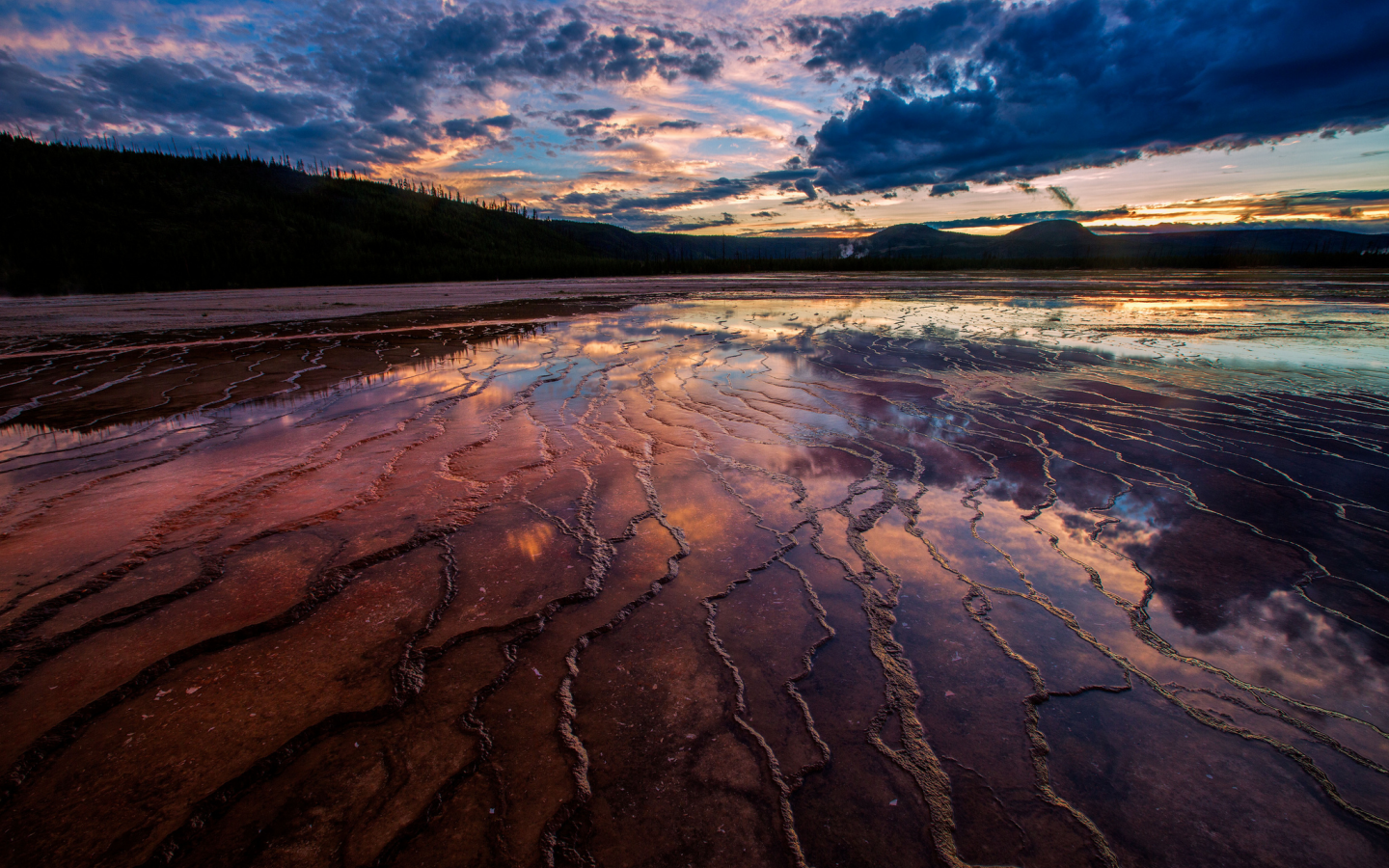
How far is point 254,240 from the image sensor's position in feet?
186

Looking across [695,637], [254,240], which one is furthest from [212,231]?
[695,637]

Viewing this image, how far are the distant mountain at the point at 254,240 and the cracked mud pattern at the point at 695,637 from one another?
3789 cm

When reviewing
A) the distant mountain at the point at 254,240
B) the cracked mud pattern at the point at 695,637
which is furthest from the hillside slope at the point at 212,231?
the cracked mud pattern at the point at 695,637

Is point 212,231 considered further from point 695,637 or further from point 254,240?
point 695,637

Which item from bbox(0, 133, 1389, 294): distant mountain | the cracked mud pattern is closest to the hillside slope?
bbox(0, 133, 1389, 294): distant mountain

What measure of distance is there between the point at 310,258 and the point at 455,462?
66.8 metres

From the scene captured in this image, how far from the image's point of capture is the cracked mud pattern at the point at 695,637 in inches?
55.2

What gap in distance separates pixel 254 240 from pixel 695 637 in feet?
245

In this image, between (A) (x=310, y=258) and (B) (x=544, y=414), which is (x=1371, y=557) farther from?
(A) (x=310, y=258)

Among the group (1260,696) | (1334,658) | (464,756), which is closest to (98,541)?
(464,756)

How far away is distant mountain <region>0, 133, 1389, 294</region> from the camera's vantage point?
37156mm

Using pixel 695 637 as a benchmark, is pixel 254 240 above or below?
above

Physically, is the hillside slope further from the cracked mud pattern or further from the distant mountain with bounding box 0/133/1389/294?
the cracked mud pattern

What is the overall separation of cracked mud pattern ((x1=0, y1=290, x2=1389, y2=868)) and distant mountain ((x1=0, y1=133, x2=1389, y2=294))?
37.9m
